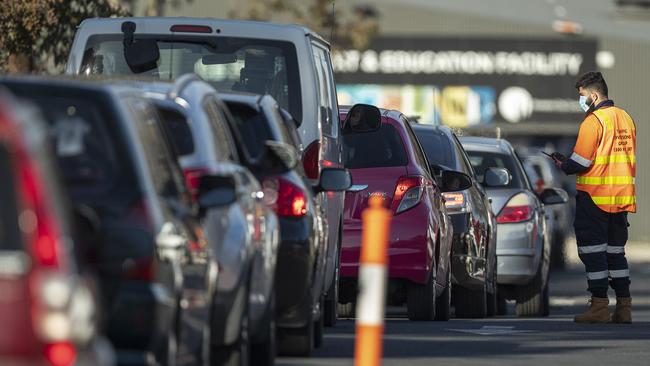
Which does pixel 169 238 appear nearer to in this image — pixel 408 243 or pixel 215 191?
pixel 215 191

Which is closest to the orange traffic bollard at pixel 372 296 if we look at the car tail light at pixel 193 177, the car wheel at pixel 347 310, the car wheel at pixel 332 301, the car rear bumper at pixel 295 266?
the car tail light at pixel 193 177

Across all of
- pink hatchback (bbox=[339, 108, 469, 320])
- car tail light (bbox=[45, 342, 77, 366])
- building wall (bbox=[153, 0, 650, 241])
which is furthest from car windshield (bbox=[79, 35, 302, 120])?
building wall (bbox=[153, 0, 650, 241])

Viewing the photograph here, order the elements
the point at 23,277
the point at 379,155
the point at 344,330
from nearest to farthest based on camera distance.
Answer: the point at 23,277 → the point at 344,330 → the point at 379,155

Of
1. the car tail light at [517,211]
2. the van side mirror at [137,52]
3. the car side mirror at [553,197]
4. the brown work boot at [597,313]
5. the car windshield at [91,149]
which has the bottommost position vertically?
the brown work boot at [597,313]

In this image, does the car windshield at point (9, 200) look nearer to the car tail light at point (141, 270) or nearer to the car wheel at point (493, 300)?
the car tail light at point (141, 270)

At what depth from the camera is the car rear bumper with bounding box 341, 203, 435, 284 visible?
621 inches

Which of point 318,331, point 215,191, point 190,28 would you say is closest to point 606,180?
point 190,28

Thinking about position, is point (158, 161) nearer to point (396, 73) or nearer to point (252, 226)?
point (252, 226)

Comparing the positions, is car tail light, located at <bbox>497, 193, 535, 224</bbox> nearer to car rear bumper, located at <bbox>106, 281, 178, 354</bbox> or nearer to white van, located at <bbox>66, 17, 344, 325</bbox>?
white van, located at <bbox>66, 17, 344, 325</bbox>

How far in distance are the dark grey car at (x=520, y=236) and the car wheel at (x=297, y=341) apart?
7.24 metres

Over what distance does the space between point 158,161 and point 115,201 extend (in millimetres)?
836

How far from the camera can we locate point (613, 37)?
66.4 meters

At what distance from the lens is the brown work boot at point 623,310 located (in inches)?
663

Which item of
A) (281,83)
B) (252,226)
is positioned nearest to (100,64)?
(281,83)
